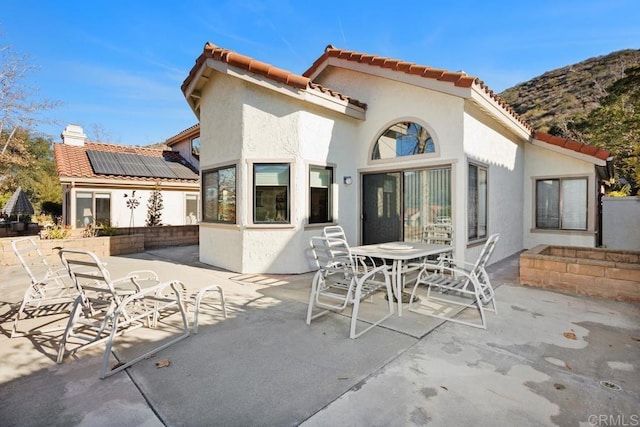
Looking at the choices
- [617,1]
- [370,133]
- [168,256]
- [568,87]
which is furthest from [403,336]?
[568,87]

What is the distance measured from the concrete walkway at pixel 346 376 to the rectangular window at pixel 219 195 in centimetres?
386

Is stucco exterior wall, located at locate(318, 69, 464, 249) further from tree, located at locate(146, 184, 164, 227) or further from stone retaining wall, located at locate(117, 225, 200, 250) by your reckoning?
tree, located at locate(146, 184, 164, 227)

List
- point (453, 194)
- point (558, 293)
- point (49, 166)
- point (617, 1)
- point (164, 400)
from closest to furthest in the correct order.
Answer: point (164, 400)
point (558, 293)
point (453, 194)
point (617, 1)
point (49, 166)

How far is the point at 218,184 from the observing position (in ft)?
28.1

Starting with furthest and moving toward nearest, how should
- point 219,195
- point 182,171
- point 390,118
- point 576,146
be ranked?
1. point 182,171
2. point 576,146
3. point 219,195
4. point 390,118

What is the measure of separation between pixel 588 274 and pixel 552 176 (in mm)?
5955

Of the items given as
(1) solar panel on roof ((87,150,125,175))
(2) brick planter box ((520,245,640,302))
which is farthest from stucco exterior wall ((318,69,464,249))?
(1) solar panel on roof ((87,150,125,175))

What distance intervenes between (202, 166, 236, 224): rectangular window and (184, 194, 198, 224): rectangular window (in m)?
8.97

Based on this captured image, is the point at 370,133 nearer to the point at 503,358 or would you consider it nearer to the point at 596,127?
the point at 503,358

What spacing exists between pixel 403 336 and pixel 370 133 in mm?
5990

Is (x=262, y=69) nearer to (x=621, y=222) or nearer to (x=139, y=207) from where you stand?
(x=139, y=207)

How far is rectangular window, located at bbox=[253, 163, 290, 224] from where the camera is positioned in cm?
762

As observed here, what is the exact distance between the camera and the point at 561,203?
10266 mm

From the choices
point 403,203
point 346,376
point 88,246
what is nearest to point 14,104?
point 88,246
